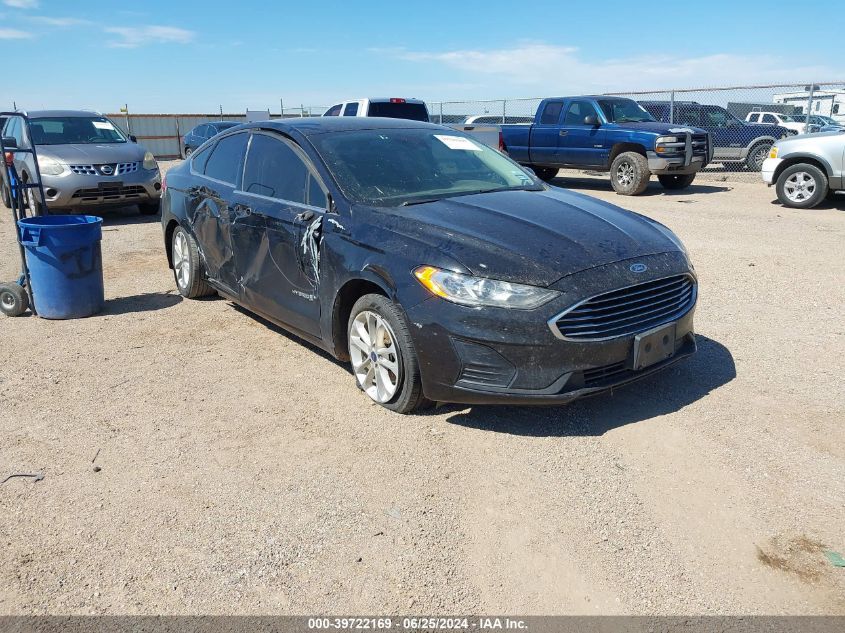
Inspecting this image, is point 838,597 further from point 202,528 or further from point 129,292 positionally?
point 129,292

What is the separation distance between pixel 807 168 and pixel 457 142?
913 cm

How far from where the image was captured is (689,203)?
1360 centimetres

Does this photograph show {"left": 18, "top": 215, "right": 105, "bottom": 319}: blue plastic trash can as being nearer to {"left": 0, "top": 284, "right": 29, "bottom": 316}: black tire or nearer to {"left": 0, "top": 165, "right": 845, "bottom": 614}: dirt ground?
{"left": 0, "top": 284, "right": 29, "bottom": 316}: black tire

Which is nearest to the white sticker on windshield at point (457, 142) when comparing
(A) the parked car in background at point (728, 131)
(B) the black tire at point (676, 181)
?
(B) the black tire at point (676, 181)

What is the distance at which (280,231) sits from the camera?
4852 mm

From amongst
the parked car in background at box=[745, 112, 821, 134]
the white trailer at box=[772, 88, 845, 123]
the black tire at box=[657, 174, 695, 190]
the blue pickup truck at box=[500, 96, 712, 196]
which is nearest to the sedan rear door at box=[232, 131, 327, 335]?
the blue pickup truck at box=[500, 96, 712, 196]

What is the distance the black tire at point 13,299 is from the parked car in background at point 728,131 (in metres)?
17.0

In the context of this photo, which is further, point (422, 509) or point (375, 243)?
point (375, 243)

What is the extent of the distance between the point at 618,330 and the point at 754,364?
171 centimetres

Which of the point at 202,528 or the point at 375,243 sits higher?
the point at 375,243

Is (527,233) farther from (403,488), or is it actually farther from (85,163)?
(85,163)

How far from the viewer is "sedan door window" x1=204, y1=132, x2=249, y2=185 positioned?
5676 mm

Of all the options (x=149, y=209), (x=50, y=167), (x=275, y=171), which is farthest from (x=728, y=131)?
(x=275, y=171)

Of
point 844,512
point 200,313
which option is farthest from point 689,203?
point 844,512
